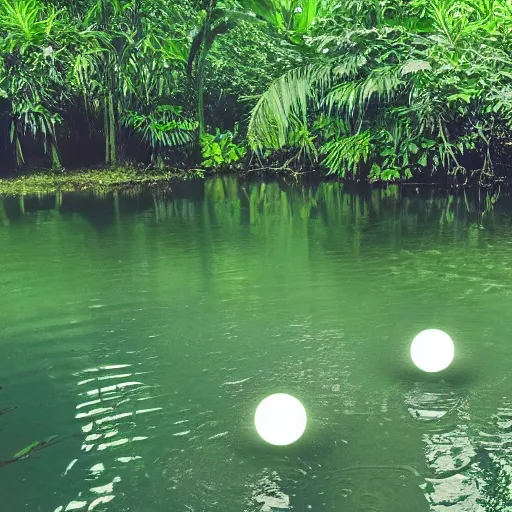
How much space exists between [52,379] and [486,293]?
376 centimetres

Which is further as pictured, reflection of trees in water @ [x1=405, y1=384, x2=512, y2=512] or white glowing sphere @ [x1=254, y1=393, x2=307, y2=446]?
white glowing sphere @ [x1=254, y1=393, x2=307, y2=446]

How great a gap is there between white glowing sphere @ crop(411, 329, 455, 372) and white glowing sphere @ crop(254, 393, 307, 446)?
1240mm

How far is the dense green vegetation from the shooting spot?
13969 mm

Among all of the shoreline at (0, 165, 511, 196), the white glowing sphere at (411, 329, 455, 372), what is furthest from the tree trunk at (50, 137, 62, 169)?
the white glowing sphere at (411, 329, 455, 372)

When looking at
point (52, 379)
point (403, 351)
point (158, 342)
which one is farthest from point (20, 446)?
point (403, 351)

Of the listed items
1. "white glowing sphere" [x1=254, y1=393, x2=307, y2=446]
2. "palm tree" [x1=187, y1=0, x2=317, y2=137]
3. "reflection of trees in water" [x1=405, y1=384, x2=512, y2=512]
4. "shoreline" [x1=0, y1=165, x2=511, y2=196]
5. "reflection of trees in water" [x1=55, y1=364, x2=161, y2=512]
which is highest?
"palm tree" [x1=187, y1=0, x2=317, y2=137]

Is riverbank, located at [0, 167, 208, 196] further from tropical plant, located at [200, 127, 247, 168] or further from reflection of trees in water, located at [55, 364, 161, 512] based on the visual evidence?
reflection of trees in water, located at [55, 364, 161, 512]

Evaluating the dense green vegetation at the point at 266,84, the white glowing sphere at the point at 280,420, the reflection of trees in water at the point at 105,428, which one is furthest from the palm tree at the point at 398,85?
the white glowing sphere at the point at 280,420

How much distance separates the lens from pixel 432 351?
15.2 ft

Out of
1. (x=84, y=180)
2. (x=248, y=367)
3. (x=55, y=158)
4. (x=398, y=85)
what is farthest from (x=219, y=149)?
(x=248, y=367)

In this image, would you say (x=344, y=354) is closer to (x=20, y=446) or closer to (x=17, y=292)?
(x=20, y=446)

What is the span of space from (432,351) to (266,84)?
14.5m

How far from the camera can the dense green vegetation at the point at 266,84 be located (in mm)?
13969

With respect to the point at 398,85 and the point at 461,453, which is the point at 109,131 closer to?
the point at 398,85
